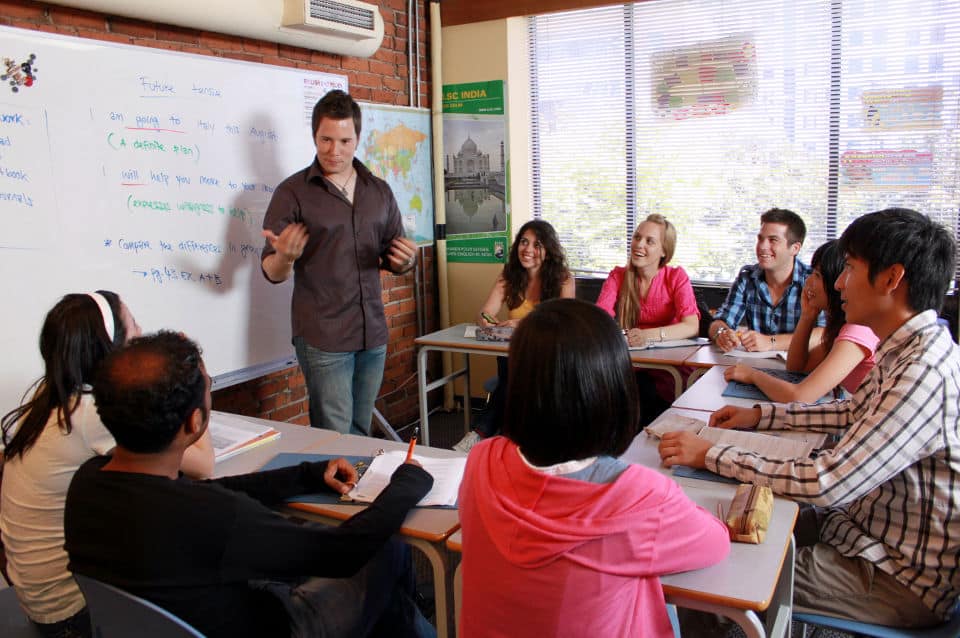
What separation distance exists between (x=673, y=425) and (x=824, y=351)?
83 centimetres

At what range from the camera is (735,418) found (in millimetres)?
2158

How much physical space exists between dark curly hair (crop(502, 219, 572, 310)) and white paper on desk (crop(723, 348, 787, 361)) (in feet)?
3.13

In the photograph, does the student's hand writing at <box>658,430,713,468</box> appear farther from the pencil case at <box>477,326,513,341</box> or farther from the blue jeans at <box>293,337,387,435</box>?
the pencil case at <box>477,326,513,341</box>

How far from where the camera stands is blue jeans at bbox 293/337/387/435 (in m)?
3.08

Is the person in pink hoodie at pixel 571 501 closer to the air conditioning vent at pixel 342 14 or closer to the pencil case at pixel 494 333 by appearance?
the pencil case at pixel 494 333

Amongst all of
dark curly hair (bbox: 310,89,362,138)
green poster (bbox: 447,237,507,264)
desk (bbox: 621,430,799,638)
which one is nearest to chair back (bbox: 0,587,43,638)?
desk (bbox: 621,430,799,638)

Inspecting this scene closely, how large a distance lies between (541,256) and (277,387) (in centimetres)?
148

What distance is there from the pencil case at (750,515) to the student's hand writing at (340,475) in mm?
869

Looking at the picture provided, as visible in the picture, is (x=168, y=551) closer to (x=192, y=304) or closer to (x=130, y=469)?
(x=130, y=469)

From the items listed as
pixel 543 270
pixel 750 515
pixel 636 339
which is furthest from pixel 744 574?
pixel 543 270

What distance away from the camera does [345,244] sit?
3062 millimetres

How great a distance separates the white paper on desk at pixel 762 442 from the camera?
1870 millimetres

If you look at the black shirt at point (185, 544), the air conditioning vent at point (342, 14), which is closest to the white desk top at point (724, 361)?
the black shirt at point (185, 544)

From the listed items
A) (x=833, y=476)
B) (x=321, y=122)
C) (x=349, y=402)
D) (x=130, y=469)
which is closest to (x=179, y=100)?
(x=321, y=122)
